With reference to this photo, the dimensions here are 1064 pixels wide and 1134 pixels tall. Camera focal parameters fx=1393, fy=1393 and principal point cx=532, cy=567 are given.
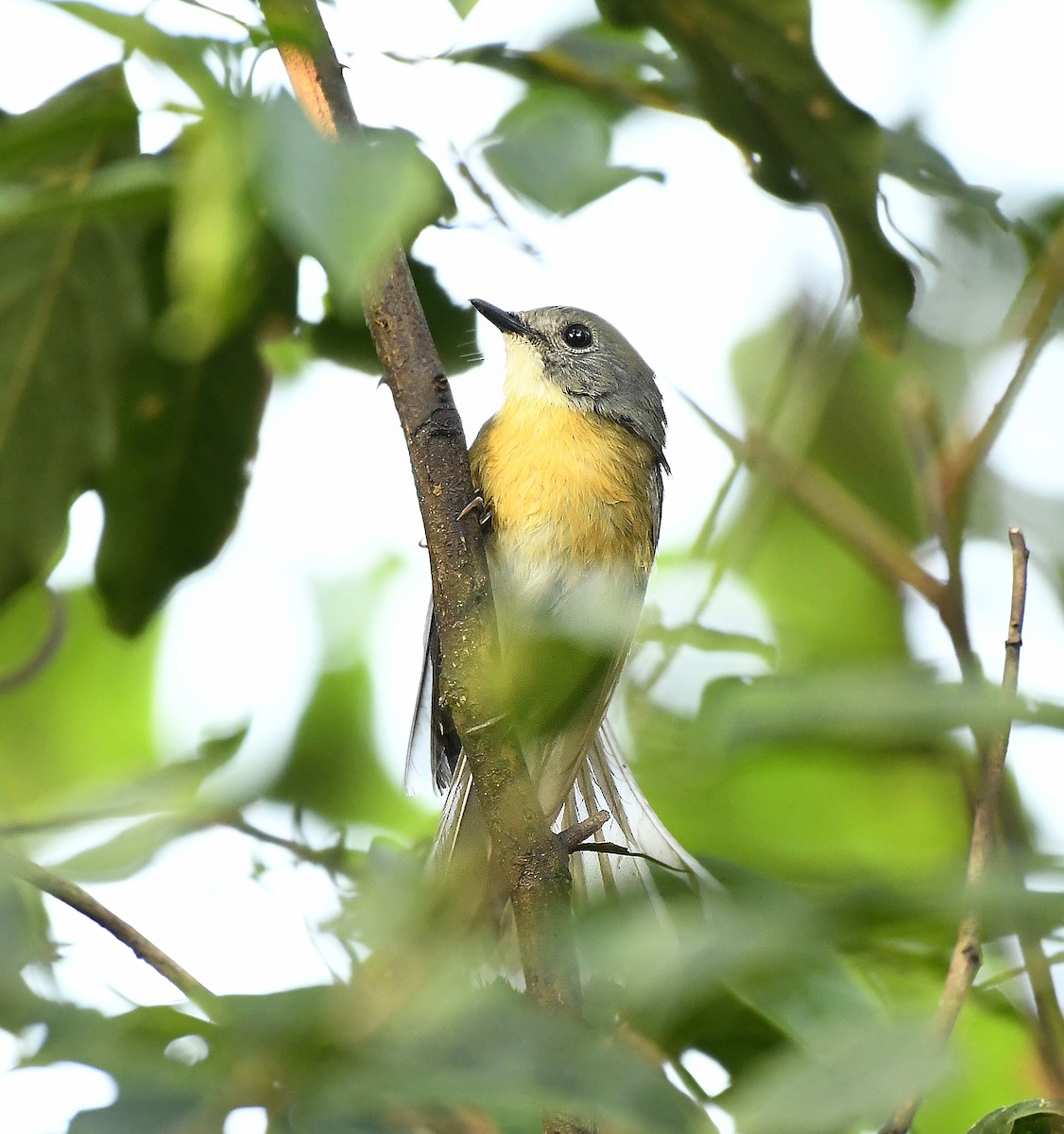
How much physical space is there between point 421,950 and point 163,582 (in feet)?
5.82

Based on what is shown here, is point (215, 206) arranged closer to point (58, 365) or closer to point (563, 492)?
point (58, 365)

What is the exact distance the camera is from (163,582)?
310 cm

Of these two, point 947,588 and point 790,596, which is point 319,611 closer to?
point 790,596

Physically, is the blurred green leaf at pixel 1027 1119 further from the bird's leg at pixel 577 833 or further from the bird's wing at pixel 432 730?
the bird's wing at pixel 432 730

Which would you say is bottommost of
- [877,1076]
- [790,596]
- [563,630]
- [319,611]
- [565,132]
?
[319,611]

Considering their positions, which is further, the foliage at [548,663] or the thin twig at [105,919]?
the thin twig at [105,919]

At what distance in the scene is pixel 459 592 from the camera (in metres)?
2.30

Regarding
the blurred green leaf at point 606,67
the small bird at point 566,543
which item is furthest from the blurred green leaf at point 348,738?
the blurred green leaf at point 606,67

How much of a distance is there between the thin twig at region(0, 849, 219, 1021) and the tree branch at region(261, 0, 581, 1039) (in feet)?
1.68

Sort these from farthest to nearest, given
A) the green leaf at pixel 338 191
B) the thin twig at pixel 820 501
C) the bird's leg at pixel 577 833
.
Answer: the thin twig at pixel 820 501
the bird's leg at pixel 577 833
the green leaf at pixel 338 191

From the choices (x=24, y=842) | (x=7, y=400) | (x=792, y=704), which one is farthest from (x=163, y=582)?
(x=792, y=704)

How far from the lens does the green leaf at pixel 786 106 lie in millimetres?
2709

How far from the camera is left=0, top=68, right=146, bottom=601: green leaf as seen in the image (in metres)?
2.76

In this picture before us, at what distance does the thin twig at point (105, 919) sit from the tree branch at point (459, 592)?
1.68ft
